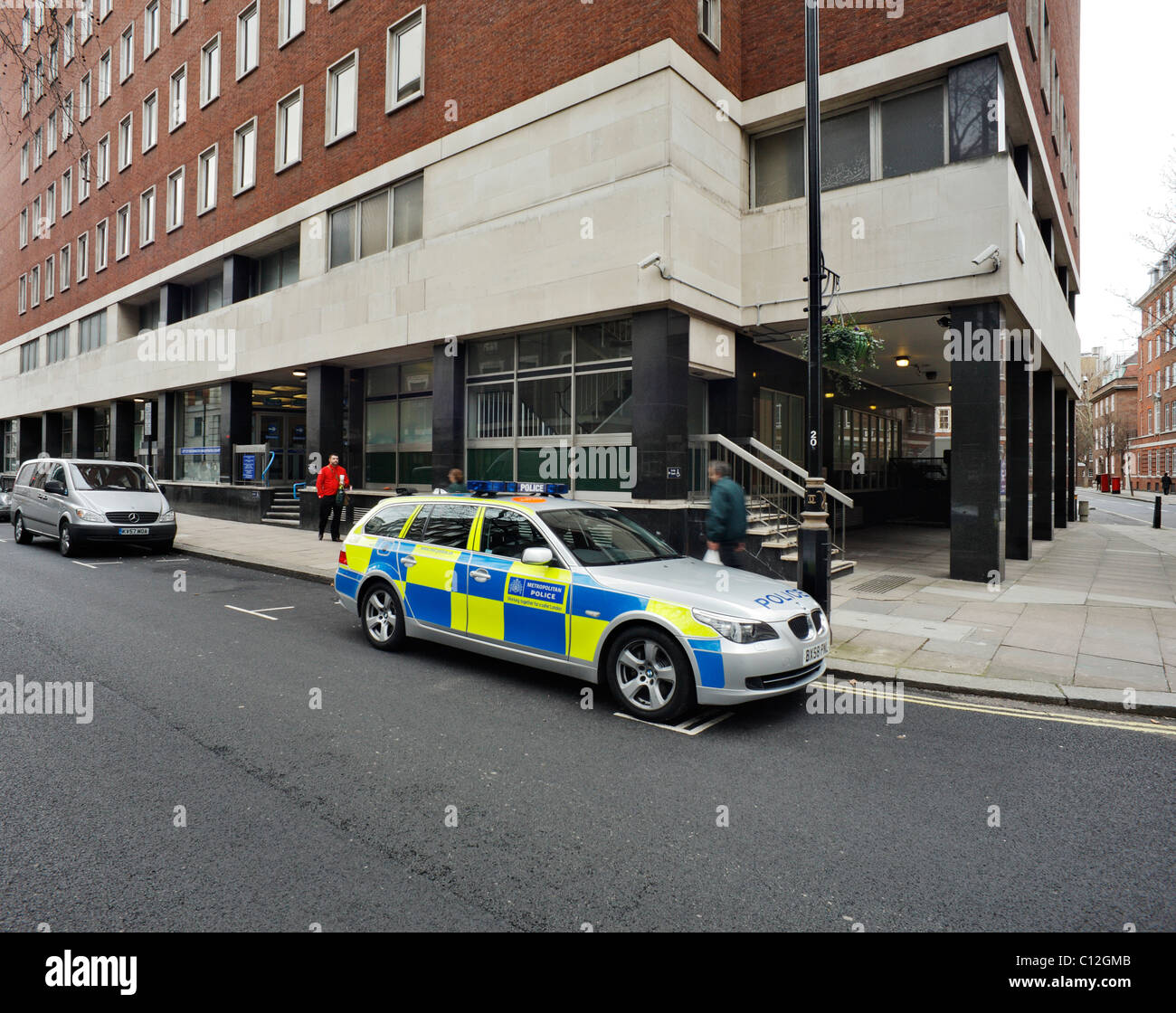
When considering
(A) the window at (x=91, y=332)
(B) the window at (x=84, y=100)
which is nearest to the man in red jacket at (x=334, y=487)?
(A) the window at (x=91, y=332)

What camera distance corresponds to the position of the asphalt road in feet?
9.62

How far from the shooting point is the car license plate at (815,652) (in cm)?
536

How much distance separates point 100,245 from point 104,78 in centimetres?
760

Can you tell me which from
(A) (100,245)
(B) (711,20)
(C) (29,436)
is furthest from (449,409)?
(C) (29,436)

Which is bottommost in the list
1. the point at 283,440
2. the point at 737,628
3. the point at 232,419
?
the point at 737,628

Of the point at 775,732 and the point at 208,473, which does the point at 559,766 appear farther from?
the point at 208,473

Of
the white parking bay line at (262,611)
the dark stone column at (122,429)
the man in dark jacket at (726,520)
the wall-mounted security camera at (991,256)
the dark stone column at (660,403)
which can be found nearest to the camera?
the man in dark jacket at (726,520)

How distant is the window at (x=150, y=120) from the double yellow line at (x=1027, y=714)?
3146cm

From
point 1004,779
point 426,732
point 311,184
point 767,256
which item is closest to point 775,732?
point 1004,779

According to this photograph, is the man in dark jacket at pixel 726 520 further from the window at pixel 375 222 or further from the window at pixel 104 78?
the window at pixel 104 78

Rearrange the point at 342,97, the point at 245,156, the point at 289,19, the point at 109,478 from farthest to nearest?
the point at 245,156
the point at 289,19
the point at 342,97
the point at 109,478

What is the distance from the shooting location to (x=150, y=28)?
27203 millimetres

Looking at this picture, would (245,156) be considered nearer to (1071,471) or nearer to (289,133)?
(289,133)
